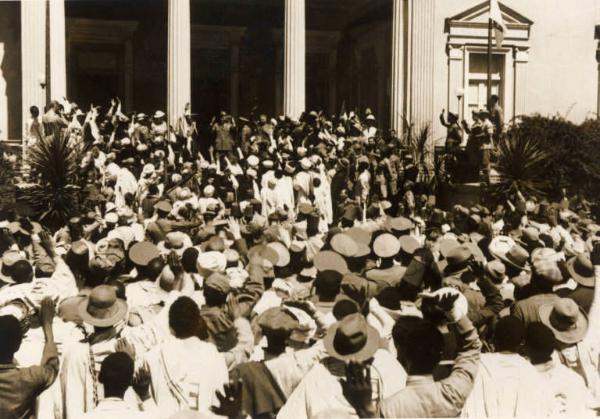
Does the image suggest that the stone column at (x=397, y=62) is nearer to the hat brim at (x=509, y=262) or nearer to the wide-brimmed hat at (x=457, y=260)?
the hat brim at (x=509, y=262)

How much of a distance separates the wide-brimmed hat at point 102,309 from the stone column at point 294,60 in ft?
53.5

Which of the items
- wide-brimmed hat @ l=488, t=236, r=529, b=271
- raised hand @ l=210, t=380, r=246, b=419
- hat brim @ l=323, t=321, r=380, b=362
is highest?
wide-brimmed hat @ l=488, t=236, r=529, b=271

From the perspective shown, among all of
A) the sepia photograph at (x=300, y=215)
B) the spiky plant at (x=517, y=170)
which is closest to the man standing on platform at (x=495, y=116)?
the sepia photograph at (x=300, y=215)

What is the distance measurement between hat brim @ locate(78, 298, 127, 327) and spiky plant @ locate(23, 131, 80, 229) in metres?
8.62

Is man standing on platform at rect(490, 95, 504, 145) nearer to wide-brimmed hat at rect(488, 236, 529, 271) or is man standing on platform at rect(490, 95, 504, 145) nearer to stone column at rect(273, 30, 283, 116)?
wide-brimmed hat at rect(488, 236, 529, 271)

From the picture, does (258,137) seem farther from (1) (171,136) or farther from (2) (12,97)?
(2) (12,97)

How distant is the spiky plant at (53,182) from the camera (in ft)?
45.7

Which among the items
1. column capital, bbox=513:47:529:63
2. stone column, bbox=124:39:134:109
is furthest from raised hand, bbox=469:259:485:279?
stone column, bbox=124:39:134:109

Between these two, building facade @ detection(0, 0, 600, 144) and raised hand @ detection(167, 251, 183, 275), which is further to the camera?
building facade @ detection(0, 0, 600, 144)

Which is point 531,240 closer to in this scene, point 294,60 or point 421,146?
point 421,146

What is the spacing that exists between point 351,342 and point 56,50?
1791 centimetres

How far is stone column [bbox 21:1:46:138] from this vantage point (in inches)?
799

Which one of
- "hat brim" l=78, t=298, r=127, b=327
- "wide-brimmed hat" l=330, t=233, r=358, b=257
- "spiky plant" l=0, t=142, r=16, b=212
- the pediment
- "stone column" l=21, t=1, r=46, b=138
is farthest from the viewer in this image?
the pediment


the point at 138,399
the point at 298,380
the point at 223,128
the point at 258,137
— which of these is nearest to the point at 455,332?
the point at 298,380
